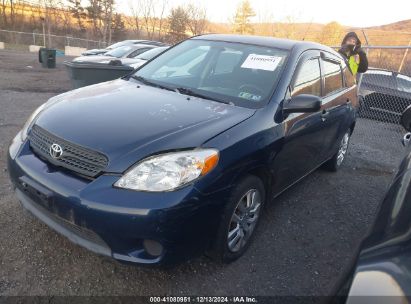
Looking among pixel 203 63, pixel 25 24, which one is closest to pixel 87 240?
pixel 203 63

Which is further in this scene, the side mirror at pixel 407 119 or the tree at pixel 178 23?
the tree at pixel 178 23

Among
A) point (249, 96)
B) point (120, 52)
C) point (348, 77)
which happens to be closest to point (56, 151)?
point (249, 96)

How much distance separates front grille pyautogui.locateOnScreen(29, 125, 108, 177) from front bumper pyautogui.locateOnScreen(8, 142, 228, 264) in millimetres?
51

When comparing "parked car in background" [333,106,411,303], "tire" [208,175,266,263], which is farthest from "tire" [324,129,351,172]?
"parked car in background" [333,106,411,303]

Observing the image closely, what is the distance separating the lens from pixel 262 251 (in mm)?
3031

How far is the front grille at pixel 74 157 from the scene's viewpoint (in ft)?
7.23

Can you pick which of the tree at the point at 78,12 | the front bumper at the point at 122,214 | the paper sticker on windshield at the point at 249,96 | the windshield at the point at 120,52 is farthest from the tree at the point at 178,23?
the front bumper at the point at 122,214

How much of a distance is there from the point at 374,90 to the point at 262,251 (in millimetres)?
7301

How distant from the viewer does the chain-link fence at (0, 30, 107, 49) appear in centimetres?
3278

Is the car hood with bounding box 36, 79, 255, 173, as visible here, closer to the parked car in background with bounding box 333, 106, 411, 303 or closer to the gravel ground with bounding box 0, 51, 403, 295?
the gravel ground with bounding box 0, 51, 403, 295

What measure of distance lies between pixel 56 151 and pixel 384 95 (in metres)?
8.45

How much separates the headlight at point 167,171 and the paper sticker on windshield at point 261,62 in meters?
1.40

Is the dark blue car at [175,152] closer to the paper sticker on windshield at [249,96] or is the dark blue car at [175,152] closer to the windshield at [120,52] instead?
the paper sticker on windshield at [249,96]

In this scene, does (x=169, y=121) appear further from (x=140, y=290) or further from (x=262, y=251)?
(x=262, y=251)
